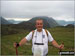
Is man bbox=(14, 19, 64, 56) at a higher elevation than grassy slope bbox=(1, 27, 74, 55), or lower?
higher

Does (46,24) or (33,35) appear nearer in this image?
(33,35)

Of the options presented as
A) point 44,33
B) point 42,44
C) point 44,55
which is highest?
point 44,33

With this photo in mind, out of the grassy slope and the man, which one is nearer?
the man

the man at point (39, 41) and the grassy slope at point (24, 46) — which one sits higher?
the man at point (39, 41)

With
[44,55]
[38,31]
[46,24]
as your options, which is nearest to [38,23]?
[38,31]

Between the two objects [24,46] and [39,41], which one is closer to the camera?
[39,41]

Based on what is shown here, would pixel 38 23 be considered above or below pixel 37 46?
above

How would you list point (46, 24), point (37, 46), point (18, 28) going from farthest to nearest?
point (18, 28) → point (46, 24) → point (37, 46)

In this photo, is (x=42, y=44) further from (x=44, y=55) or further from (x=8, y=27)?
(x=8, y=27)

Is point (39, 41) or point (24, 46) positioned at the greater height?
point (39, 41)

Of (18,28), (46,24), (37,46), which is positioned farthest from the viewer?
(18,28)

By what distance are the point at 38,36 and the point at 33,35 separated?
0.17 meters

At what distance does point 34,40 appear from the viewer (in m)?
5.85

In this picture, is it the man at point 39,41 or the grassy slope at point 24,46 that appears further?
the grassy slope at point 24,46
